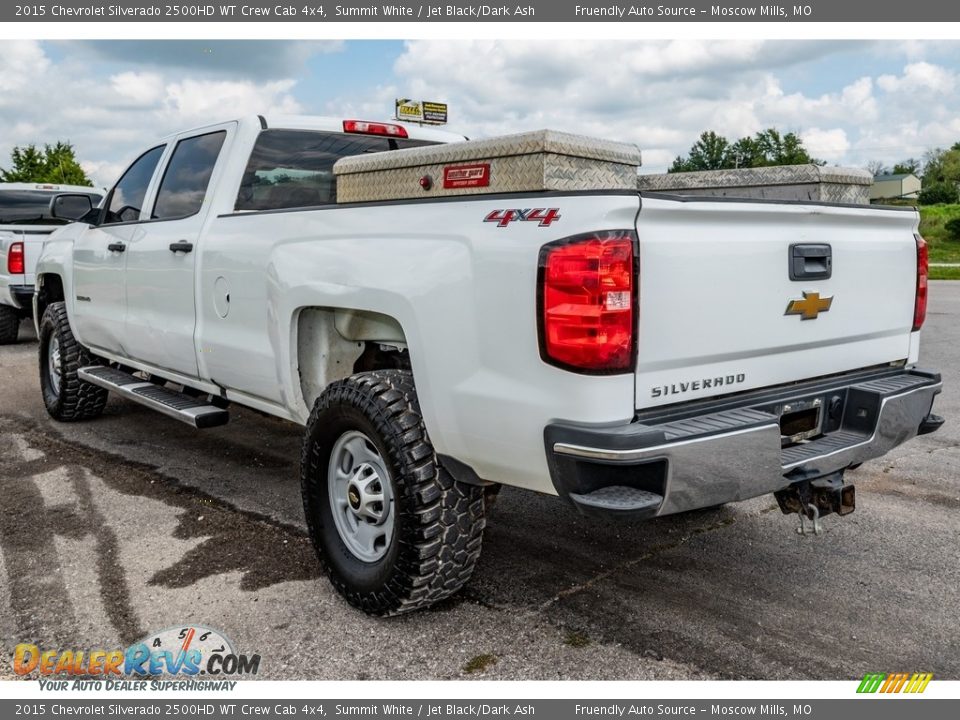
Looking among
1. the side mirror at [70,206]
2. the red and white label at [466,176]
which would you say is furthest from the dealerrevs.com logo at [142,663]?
the side mirror at [70,206]

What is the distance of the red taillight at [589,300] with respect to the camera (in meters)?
2.66

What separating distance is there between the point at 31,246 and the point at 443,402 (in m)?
9.16

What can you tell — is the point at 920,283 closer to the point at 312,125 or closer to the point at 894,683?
the point at 894,683

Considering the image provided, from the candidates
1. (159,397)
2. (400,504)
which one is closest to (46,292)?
(159,397)

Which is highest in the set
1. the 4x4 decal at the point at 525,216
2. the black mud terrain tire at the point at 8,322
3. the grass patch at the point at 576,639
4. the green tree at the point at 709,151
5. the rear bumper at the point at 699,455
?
the green tree at the point at 709,151

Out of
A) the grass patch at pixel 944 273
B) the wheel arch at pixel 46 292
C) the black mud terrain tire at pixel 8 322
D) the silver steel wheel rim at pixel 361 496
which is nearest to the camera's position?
the silver steel wheel rim at pixel 361 496

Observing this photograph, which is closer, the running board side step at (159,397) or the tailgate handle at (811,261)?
the tailgate handle at (811,261)

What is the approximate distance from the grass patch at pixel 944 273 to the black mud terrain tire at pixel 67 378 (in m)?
19.7

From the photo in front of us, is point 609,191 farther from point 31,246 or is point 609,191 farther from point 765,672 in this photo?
point 31,246

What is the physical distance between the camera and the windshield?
11.2 meters

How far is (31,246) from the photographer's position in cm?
1048

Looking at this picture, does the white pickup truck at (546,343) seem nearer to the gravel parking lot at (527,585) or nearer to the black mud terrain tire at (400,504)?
the black mud terrain tire at (400,504)

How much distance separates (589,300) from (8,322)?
34.2 ft

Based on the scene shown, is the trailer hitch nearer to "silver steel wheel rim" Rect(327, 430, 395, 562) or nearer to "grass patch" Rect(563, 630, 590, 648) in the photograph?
"grass patch" Rect(563, 630, 590, 648)
